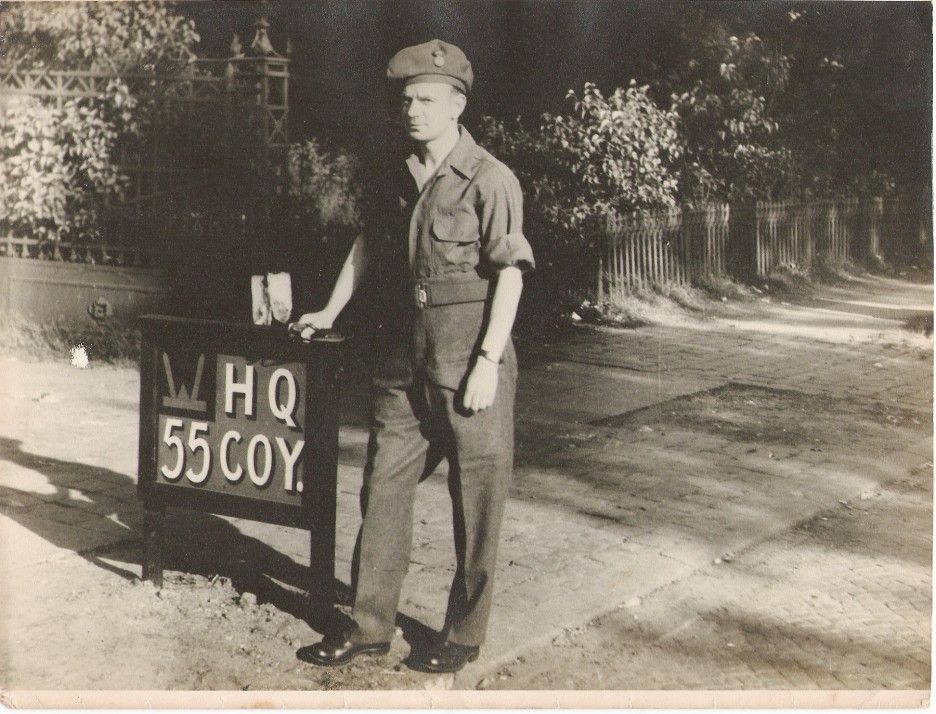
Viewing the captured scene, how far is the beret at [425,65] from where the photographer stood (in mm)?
3082

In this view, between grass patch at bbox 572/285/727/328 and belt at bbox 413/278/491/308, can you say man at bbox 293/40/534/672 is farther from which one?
grass patch at bbox 572/285/727/328

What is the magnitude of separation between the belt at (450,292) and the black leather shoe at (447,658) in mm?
1084

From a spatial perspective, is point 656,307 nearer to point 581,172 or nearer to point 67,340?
point 581,172

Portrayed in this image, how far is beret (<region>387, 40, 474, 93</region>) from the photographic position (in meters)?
3.08

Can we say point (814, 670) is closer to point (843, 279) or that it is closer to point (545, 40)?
point (843, 279)

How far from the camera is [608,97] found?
17.6ft

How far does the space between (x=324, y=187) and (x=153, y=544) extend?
232 cm

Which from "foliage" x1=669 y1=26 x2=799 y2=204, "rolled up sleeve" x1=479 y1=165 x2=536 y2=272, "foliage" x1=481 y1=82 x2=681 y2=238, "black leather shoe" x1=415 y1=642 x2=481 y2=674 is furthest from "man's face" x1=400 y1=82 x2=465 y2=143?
"foliage" x1=481 y1=82 x2=681 y2=238

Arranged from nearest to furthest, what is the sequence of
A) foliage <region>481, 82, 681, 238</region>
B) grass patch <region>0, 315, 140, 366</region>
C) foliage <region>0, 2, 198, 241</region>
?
foliage <region>0, 2, 198, 241</region> → grass patch <region>0, 315, 140, 366</region> → foliage <region>481, 82, 681, 238</region>

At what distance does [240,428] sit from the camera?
357cm

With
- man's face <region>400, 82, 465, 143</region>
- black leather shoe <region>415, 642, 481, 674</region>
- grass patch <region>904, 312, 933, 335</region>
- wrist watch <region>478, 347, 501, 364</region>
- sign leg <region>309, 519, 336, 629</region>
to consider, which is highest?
man's face <region>400, 82, 465, 143</region>

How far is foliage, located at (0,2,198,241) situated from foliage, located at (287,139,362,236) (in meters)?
0.78

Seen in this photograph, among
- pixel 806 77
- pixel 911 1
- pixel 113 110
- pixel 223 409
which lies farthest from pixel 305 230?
pixel 911 1

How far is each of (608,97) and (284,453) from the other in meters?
2.90
